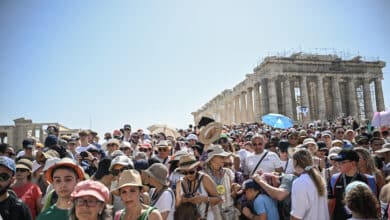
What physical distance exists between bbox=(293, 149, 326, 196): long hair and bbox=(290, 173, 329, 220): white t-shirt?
6cm

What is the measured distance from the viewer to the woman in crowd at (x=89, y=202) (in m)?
3.09

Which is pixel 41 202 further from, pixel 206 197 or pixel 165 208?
pixel 206 197

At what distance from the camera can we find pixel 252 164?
7254 millimetres

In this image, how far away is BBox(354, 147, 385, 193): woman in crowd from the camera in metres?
5.53

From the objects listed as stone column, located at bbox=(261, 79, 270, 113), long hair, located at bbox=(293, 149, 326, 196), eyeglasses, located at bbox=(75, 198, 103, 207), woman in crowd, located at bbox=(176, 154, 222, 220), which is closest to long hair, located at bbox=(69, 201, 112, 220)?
eyeglasses, located at bbox=(75, 198, 103, 207)

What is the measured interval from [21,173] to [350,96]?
2125 inches

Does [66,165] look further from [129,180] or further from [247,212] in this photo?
[247,212]

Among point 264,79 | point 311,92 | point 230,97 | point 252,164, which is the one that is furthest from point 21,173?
point 230,97

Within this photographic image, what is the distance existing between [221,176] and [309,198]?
159 centimetres

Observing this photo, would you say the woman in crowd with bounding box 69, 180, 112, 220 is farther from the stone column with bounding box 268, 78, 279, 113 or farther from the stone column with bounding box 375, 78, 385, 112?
the stone column with bounding box 375, 78, 385, 112

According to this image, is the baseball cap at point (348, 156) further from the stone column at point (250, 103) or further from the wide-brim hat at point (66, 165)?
the stone column at point (250, 103)

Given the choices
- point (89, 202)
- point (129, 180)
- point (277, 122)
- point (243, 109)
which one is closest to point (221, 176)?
point (129, 180)

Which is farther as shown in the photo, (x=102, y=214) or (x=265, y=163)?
(x=265, y=163)

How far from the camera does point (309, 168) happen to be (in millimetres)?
4805
